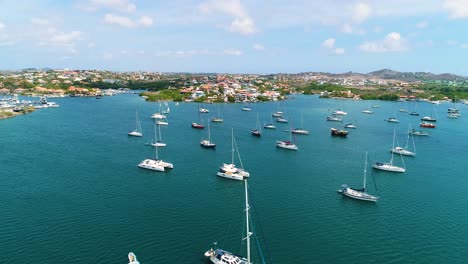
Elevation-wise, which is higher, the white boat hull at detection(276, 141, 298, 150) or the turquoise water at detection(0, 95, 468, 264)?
the white boat hull at detection(276, 141, 298, 150)

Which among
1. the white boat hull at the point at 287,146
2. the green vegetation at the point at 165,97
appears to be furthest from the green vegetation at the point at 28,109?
the white boat hull at the point at 287,146

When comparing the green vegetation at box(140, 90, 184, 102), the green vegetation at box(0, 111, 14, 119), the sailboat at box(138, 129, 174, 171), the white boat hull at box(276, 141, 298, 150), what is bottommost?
the white boat hull at box(276, 141, 298, 150)

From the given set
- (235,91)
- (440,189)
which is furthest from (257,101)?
(440,189)

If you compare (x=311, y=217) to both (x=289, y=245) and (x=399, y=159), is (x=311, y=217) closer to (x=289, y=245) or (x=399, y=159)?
(x=289, y=245)

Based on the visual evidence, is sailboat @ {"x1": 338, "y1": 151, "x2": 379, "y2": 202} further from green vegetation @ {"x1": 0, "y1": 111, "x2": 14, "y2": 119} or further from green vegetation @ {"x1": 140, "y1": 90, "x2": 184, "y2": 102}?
green vegetation @ {"x1": 140, "y1": 90, "x2": 184, "y2": 102}

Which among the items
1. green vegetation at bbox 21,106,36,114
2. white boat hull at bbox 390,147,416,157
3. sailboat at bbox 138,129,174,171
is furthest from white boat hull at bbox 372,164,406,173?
green vegetation at bbox 21,106,36,114

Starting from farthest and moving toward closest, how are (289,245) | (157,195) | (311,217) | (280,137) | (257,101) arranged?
(257,101) → (280,137) → (157,195) → (311,217) → (289,245)

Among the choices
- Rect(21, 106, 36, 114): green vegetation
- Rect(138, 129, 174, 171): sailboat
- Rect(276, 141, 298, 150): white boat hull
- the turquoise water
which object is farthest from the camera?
Rect(21, 106, 36, 114): green vegetation

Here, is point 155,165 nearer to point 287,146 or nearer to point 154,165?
point 154,165
